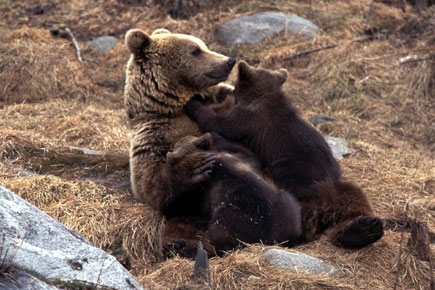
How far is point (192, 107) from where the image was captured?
597 cm

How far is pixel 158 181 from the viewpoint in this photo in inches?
209

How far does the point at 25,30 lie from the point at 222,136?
7.49 m

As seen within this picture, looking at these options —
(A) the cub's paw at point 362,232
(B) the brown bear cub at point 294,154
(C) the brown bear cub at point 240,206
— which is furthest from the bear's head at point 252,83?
(A) the cub's paw at point 362,232

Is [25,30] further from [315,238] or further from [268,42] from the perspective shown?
[315,238]

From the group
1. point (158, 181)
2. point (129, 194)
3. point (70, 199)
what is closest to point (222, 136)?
point (158, 181)

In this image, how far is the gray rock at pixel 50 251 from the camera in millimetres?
3035

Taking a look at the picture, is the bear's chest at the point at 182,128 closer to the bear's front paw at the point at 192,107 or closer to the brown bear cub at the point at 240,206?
the bear's front paw at the point at 192,107

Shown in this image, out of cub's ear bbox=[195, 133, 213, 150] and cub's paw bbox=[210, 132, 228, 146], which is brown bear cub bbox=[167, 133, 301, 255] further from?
cub's paw bbox=[210, 132, 228, 146]

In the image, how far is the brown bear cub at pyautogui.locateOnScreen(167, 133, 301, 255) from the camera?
486 cm

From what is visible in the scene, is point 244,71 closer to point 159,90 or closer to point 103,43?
point 159,90

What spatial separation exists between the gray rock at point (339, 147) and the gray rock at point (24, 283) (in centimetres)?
571

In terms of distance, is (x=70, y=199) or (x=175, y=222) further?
(x=70, y=199)

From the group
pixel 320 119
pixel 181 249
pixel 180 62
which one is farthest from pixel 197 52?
pixel 320 119

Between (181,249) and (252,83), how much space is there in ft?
6.71
